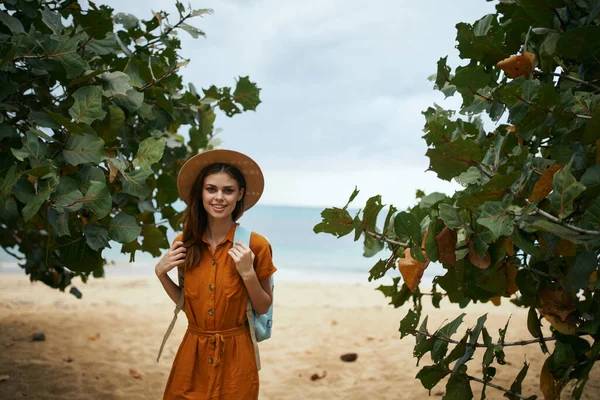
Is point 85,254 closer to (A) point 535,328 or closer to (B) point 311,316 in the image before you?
(A) point 535,328

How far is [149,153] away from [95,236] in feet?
1.31

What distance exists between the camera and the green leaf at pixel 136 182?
Result: 2.16 m

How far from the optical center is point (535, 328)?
1.93m

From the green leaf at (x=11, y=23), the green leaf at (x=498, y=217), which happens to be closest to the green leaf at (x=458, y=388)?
the green leaf at (x=498, y=217)

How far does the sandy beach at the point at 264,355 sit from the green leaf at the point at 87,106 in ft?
7.86

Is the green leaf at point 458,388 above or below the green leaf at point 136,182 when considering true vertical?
below

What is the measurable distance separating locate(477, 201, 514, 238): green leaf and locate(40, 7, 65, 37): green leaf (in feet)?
5.80

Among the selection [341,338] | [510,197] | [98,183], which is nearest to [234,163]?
[98,183]

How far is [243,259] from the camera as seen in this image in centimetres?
206

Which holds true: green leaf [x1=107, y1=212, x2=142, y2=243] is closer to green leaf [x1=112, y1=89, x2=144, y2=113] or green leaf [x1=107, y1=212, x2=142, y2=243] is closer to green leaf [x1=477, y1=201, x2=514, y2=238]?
green leaf [x1=112, y1=89, x2=144, y2=113]

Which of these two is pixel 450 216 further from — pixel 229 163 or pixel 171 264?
pixel 171 264

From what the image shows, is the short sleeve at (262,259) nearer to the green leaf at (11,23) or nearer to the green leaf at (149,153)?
the green leaf at (149,153)

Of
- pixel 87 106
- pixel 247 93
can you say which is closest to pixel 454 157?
pixel 87 106

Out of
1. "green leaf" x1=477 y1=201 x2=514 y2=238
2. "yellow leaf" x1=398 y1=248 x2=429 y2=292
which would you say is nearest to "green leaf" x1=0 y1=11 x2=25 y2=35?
"yellow leaf" x1=398 y1=248 x2=429 y2=292
